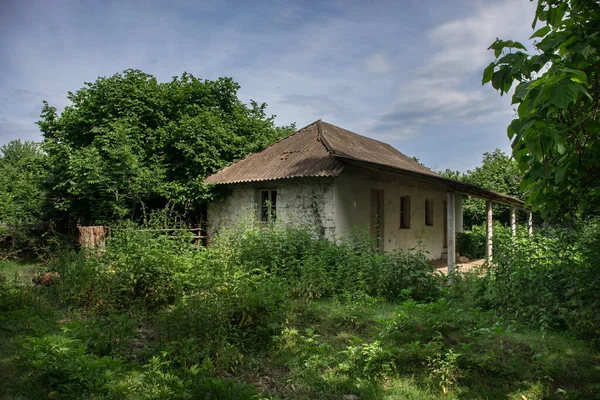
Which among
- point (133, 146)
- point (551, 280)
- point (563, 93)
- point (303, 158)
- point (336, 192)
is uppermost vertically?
point (133, 146)

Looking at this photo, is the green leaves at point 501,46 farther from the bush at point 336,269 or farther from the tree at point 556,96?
the bush at point 336,269

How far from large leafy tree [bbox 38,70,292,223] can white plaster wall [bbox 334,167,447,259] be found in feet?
17.2

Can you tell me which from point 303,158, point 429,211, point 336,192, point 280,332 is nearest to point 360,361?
point 280,332

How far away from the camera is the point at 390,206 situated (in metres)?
12.5

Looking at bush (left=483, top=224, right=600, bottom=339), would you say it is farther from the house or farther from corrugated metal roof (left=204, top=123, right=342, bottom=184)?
corrugated metal roof (left=204, top=123, right=342, bottom=184)

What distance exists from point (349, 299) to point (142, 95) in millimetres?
11223

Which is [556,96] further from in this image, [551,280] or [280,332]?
[551,280]

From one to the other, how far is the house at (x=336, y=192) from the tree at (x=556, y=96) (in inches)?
249

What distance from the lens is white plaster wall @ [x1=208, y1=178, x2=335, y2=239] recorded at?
408 inches

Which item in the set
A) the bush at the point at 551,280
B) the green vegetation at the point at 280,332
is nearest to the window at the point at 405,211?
the green vegetation at the point at 280,332

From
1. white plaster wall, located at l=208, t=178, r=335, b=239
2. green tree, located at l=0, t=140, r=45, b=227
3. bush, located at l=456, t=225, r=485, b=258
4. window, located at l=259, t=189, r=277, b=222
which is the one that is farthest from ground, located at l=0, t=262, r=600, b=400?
bush, located at l=456, t=225, r=485, b=258

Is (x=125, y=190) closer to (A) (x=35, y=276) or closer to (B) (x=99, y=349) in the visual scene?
(A) (x=35, y=276)

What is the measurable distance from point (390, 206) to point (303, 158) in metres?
3.36

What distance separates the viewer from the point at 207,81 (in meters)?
Result: 15.4
